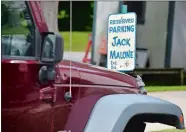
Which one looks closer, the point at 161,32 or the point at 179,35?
the point at 179,35

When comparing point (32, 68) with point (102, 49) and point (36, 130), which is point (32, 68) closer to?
point (36, 130)

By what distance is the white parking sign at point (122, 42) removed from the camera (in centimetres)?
902

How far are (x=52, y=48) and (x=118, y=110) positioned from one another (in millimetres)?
729

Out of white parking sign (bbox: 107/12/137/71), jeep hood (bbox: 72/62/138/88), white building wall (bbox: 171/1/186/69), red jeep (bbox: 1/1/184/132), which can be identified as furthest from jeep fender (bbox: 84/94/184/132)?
white building wall (bbox: 171/1/186/69)

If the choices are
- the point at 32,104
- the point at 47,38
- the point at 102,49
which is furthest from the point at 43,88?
the point at 102,49

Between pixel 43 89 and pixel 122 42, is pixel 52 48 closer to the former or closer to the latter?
pixel 43 89

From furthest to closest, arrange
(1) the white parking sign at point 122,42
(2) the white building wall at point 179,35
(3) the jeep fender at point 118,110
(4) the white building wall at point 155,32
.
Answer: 1. (4) the white building wall at point 155,32
2. (2) the white building wall at point 179,35
3. (1) the white parking sign at point 122,42
4. (3) the jeep fender at point 118,110

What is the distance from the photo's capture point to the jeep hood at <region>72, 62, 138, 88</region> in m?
4.28

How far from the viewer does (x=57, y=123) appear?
4.05 metres

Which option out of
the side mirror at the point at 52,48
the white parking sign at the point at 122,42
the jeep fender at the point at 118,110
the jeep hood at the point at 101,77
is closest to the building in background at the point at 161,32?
the white parking sign at the point at 122,42

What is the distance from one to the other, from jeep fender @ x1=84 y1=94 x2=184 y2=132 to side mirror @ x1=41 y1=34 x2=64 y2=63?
1.82ft

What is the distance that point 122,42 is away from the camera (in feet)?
30.1

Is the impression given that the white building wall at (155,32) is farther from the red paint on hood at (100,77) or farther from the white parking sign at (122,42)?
the red paint on hood at (100,77)

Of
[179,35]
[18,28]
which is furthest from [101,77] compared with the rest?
[179,35]
